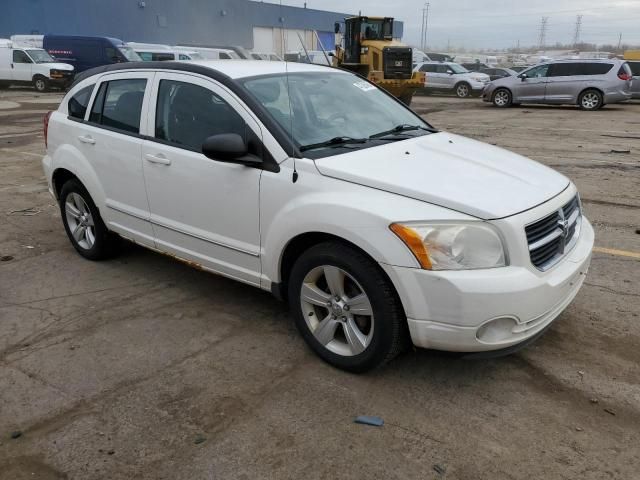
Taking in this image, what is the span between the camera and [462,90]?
83.2ft

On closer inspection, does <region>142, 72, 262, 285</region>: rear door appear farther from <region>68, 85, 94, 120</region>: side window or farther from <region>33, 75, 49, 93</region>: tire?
<region>33, 75, 49, 93</region>: tire

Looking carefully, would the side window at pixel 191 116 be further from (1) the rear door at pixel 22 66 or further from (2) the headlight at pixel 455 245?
(1) the rear door at pixel 22 66

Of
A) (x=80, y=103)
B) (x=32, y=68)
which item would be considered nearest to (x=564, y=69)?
(x=80, y=103)

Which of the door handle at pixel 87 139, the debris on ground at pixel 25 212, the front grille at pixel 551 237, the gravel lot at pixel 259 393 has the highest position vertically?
the door handle at pixel 87 139

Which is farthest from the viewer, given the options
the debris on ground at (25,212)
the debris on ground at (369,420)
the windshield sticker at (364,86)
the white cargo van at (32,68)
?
the white cargo van at (32,68)

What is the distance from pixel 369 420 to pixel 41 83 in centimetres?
2679

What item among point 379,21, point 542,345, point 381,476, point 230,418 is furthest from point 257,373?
point 379,21

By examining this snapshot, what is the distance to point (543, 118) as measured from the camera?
54.0 ft

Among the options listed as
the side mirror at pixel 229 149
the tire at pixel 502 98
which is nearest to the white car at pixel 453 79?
the tire at pixel 502 98

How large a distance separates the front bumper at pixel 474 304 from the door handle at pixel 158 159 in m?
1.89

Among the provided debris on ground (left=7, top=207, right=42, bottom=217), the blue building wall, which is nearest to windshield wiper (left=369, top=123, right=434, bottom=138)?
debris on ground (left=7, top=207, right=42, bottom=217)

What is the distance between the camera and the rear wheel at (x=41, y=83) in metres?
24.9

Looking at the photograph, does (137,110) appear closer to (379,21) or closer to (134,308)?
(134,308)

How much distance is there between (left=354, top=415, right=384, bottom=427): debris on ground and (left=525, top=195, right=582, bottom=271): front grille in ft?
3.71
